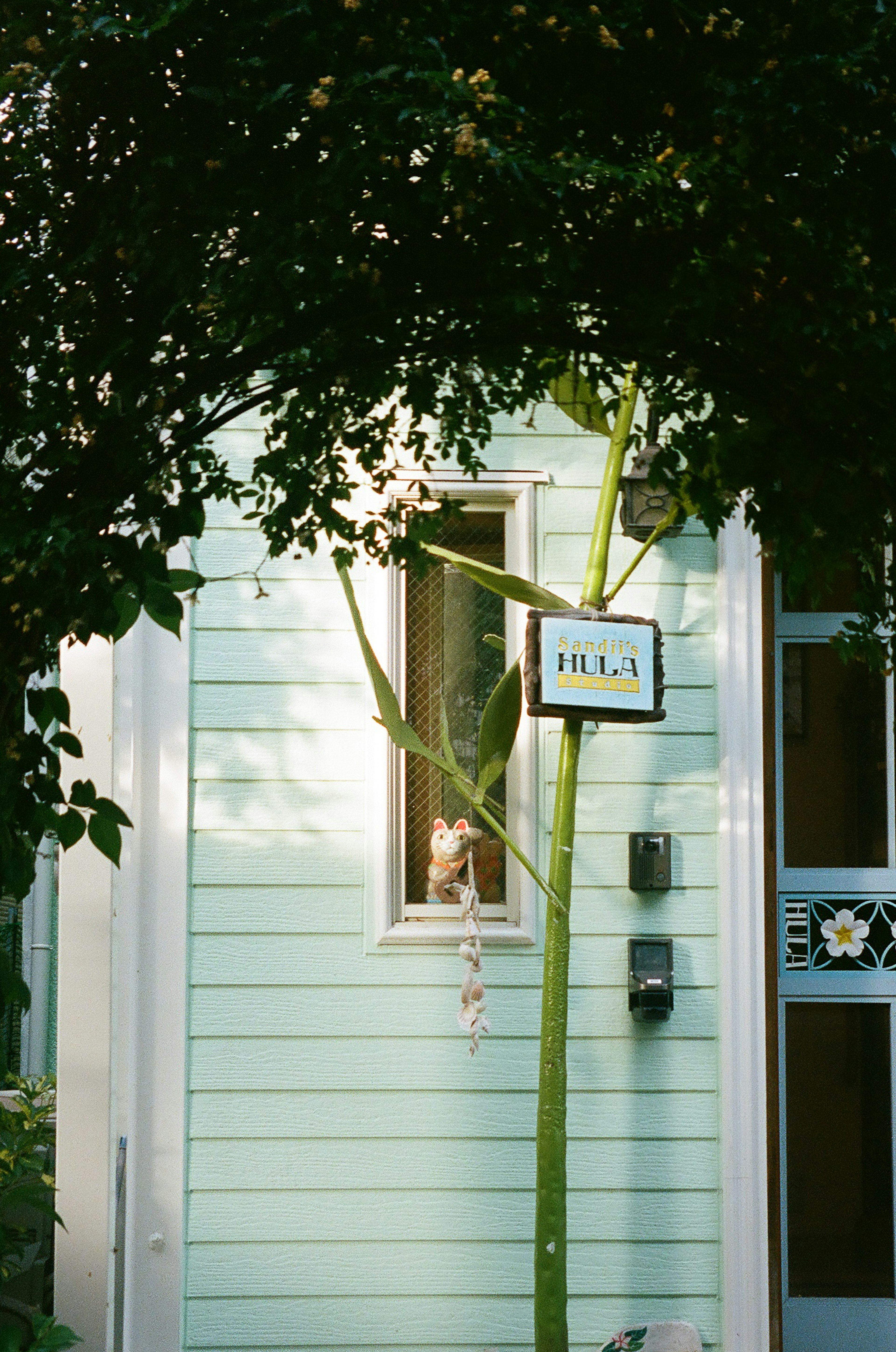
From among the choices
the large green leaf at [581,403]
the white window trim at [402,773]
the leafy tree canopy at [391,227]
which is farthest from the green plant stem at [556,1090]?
the leafy tree canopy at [391,227]

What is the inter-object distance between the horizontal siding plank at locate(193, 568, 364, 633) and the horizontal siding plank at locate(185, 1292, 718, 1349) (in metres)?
1.89

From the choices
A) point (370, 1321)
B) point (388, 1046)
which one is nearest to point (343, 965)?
point (388, 1046)

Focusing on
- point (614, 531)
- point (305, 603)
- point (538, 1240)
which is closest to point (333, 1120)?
point (538, 1240)

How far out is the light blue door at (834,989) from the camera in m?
3.57

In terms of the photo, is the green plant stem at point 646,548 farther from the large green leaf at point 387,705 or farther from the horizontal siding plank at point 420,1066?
the horizontal siding plank at point 420,1066

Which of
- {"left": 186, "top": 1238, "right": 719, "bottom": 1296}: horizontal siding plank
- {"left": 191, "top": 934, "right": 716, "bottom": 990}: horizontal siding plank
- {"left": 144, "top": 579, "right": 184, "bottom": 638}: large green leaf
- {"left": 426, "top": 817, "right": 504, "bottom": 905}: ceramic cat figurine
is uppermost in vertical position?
{"left": 144, "top": 579, "right": 184, "bottom": 638}: large green leaf

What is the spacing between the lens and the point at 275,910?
346 cm

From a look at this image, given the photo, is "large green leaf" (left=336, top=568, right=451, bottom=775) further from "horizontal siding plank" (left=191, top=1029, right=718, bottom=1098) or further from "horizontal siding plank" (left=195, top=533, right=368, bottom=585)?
"horizontal siding plank" (left=191, top=1029, right=718, bottom=1098)

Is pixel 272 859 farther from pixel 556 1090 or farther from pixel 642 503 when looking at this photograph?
pixel 642 503

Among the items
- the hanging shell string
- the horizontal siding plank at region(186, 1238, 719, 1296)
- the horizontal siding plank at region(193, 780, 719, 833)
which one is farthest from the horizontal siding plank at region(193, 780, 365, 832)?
the horizontal siding plank at region(186, 1238, 719, 1296)

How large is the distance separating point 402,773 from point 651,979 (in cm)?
92

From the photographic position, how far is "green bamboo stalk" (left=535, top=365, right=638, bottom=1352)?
2.87 meters

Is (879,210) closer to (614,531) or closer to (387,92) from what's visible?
(387,92)

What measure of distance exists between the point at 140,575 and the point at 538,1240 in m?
2.11
